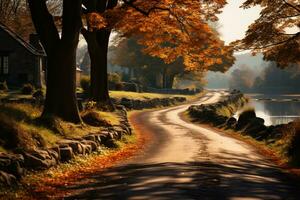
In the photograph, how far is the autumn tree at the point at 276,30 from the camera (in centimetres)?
2250

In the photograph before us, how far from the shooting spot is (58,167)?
41.2 ft

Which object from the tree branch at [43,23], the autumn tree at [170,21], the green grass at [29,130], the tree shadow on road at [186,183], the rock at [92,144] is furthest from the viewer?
the autumn tree at [170,21]

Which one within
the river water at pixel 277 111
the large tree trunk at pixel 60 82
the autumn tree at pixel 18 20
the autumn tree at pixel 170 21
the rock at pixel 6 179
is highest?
the autumn tree at pixel 18 20

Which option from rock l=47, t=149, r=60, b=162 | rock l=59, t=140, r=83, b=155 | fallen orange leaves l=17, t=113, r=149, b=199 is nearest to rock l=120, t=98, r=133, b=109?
fallen orange leaves l=17, t=113, r=149, b=199

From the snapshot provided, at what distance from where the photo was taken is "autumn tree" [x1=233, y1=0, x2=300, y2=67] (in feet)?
73.8

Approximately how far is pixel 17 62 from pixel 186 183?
38192 mm

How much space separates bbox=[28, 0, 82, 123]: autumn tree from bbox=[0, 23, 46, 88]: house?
1128 inches

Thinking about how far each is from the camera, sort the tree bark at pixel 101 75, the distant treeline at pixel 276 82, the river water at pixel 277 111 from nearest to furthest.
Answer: the tree bark at pixel 101 75 → the river water at pixel 277 111 → the distant treeline at pixel 276 82

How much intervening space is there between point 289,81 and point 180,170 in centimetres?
11903

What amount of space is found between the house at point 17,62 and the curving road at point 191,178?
30.4m

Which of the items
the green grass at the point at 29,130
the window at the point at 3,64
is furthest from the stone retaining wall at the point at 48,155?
the window at the point at 3,64

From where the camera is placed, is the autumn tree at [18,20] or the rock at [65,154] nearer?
the rock at [65,154]

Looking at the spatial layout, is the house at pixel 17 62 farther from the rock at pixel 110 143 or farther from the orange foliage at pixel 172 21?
the rock at pixel 110 143

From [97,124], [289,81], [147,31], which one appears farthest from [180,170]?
[289,81]
